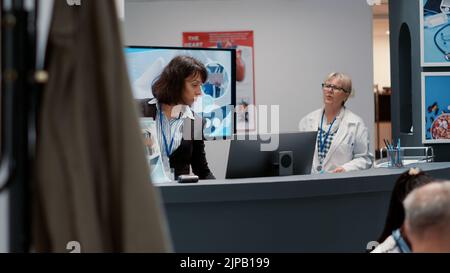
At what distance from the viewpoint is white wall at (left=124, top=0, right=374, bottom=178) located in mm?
8211

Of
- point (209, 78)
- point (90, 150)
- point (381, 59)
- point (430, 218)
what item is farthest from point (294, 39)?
point (381, 59)

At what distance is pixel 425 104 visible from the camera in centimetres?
533

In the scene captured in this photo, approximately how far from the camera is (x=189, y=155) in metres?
4.27

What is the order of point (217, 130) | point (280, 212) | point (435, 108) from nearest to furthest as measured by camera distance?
point (280, 212), point (435, 108), point (217, 130)

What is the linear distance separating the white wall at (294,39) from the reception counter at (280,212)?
4295mm

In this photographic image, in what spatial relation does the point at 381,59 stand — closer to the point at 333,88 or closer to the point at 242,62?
the point at 242,62

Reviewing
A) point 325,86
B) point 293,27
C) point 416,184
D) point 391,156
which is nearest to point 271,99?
point 293,27

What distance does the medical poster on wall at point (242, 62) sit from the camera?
26.9 ft

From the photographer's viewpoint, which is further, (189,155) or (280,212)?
(189,155)

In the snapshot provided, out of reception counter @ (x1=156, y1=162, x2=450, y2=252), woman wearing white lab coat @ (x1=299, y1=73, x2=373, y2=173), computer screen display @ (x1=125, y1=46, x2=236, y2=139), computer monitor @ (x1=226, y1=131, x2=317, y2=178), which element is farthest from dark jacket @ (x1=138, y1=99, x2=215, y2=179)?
woman wearing white lab coat @ (x1=299, y1=73, x2=373, y2=173)

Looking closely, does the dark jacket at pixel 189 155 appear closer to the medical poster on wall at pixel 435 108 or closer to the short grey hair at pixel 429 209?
the medical poster on wall at pixel 435 108

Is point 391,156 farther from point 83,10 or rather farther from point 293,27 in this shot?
point 293,27

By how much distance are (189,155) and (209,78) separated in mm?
1938
